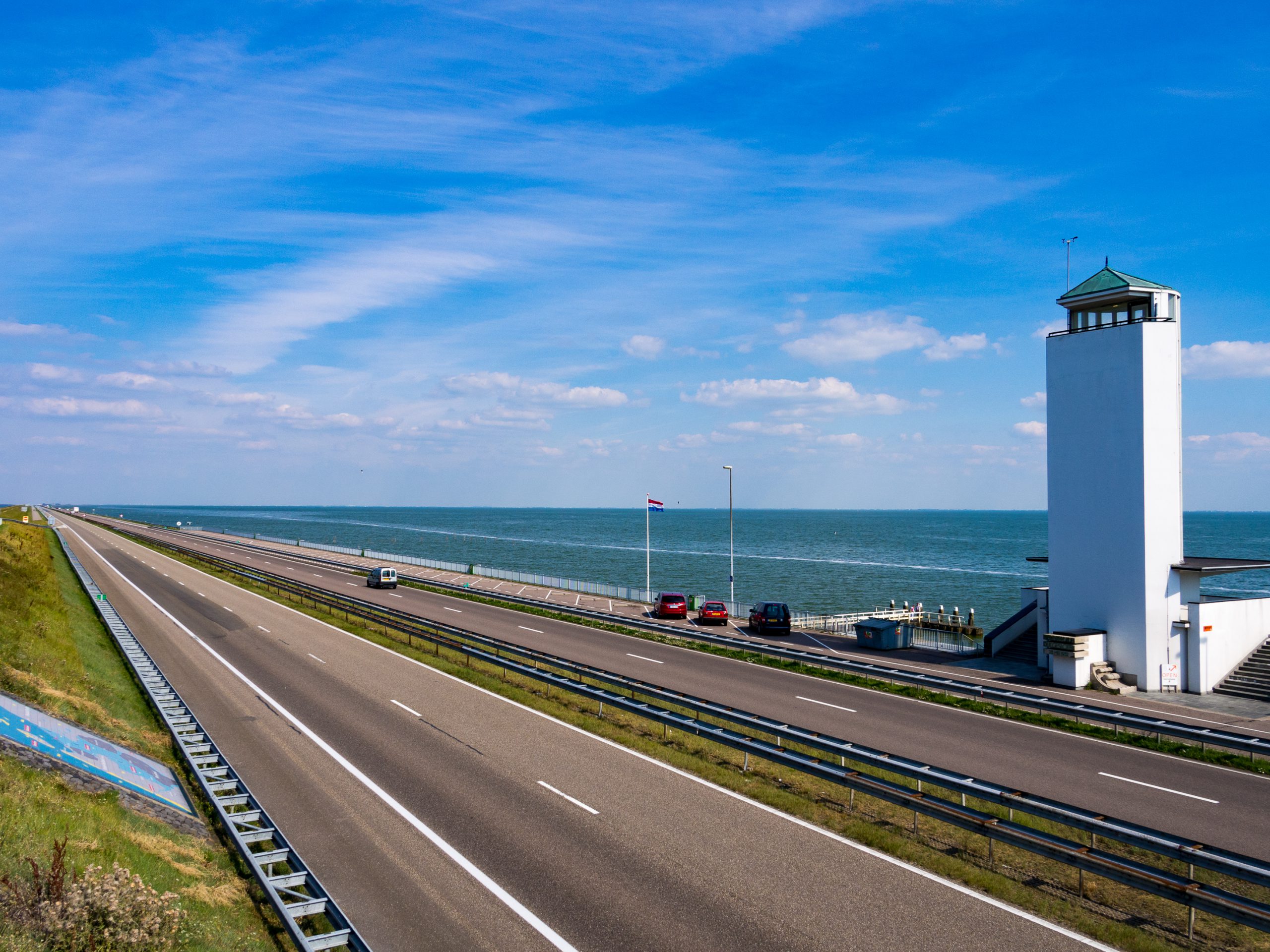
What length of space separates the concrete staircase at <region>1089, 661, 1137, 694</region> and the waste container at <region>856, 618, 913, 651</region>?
8782mm

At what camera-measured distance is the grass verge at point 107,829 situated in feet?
29.7

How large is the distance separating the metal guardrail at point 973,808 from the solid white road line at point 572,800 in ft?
12.1

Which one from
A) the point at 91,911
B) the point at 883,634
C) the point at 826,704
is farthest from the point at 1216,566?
the point at 91,911

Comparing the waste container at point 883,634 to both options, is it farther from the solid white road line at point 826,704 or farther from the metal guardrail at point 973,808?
the metal guardrail at point 973,808

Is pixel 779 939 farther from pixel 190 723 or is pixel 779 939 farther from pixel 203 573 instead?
pixel 203 573

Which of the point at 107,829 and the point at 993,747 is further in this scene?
the point at 993,747

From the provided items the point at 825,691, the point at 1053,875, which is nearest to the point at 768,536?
the point at 825,691

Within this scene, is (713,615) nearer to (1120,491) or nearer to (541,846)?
(1120,491)

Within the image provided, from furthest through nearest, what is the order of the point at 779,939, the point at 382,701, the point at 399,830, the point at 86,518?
the point at 86,518
the point at 382,701
the point at 399,830
the point at 779,939

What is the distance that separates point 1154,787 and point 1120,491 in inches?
561

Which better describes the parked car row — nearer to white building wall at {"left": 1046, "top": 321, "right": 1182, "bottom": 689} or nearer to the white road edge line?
white building wall at {"left": 1046, "top": 321, "right": 1182, "bottom": 689}

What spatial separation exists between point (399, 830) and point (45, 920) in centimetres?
610

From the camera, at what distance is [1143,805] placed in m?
14.6

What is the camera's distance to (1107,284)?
2836 centimetres
